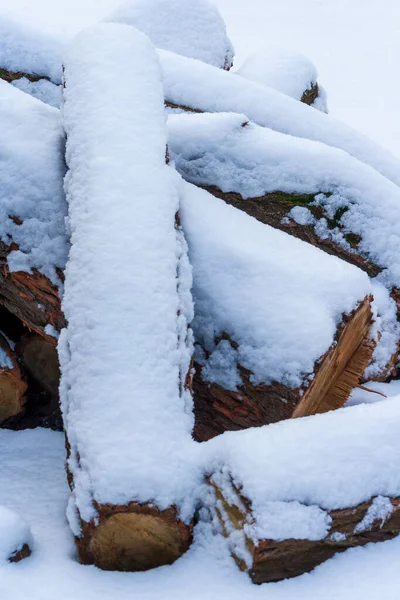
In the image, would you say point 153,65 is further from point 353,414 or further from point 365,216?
point 353,414

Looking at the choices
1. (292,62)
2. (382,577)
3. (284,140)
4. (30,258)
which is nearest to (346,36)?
(292,62)

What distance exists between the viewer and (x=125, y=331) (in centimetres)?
197

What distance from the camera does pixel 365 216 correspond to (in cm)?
265

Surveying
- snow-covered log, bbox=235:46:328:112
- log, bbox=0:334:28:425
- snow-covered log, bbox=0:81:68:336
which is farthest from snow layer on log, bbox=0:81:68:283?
snow-covered log, bbox=235:46:328:112

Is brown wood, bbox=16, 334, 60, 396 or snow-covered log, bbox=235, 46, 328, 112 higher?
snow-covered log, bbox=235, 46, 328, 112

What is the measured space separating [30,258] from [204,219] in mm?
565

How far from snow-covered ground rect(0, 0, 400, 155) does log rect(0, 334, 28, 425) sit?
4785 mm

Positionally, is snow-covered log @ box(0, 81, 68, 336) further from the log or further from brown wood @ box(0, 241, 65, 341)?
the log

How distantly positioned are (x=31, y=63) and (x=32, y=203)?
45.8 inches

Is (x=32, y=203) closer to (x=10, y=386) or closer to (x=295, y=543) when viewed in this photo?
(x=10, y=386)

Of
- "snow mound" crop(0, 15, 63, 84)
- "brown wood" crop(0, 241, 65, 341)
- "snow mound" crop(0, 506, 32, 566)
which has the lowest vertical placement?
"snow mound" crop(0, 506, 32, 566)

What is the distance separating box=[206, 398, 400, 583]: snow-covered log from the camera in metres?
1.78

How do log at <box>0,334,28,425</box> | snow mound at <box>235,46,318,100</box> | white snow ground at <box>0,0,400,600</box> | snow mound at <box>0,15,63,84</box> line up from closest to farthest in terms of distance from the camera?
white snow ground at <box>0,0,400,600</box>
log at <box>0,334,28,425</box>
snow mound at <box>0,15,63,84</box>
snow mound at <box>235,46,318,100</box>

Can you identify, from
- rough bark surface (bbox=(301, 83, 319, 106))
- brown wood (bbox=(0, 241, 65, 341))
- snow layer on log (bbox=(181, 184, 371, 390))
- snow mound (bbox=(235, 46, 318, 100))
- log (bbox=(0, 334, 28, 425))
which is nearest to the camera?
snow layer on log (bbox=(181, 184, 371, 390))
